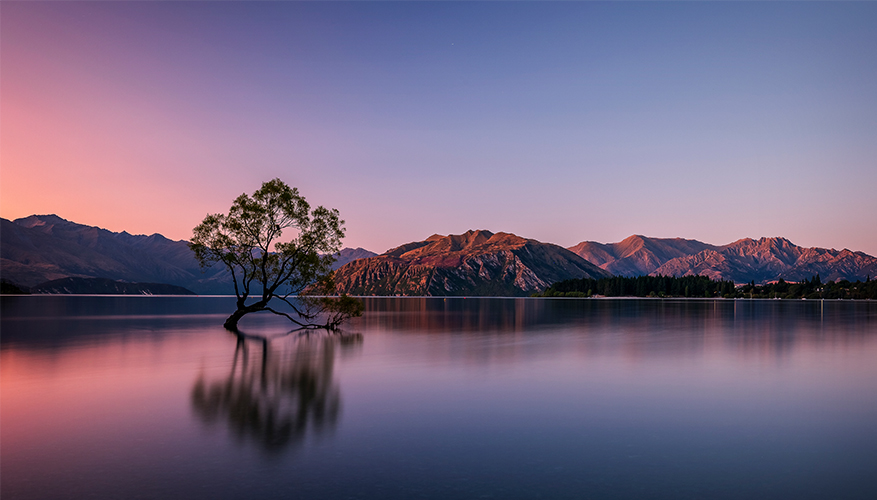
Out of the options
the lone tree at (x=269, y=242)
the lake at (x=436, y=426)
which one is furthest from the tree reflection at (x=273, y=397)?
the lone tree at (x=269, y=242)

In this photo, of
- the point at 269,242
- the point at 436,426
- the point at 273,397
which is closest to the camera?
the point at 436,426

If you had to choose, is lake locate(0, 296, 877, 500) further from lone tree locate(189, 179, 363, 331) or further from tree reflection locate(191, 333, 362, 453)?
lone tree locate(189, 179, 363, 331)

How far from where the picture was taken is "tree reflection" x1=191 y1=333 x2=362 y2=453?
18.4 meters

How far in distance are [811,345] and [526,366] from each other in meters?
33.4

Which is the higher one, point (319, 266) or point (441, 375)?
point (319, 266)

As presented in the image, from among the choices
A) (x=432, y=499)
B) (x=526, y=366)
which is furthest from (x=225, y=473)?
(x=526, y=366)

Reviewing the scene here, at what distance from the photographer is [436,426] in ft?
63.6

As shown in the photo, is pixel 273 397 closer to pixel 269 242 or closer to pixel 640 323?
pixel 269 242

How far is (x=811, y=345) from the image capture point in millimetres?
50500

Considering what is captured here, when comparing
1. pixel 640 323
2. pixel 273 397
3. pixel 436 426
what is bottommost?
pixel 640 323

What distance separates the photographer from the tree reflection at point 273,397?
1836cm

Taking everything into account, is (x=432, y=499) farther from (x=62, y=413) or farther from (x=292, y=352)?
(x=292, y=352)

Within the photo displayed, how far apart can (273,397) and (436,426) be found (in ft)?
29.4

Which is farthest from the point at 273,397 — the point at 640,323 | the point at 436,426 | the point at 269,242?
the point at 640,323
